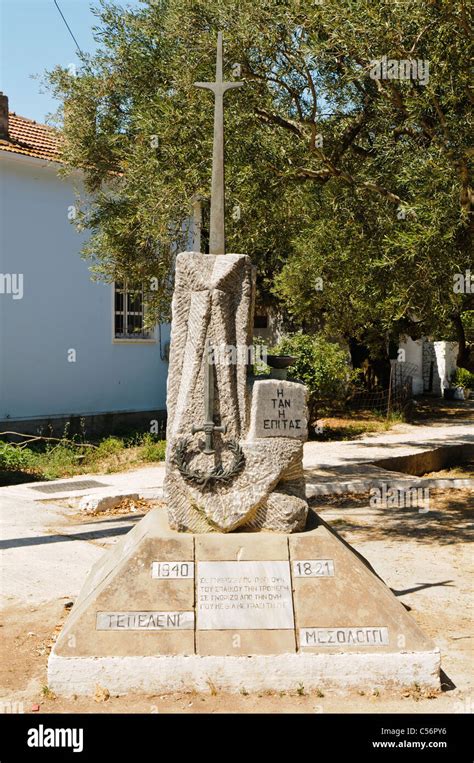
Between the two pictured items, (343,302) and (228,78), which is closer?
(228,78)

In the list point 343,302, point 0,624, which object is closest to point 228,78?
point 0,624

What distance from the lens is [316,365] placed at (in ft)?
59.0

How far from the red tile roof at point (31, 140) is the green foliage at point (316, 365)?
6.66 m

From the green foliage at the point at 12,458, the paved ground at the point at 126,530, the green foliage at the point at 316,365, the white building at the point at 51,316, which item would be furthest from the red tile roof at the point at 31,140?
the green foliage at the point at 316,365

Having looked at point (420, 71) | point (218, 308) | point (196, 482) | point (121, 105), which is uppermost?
point (121, 105)

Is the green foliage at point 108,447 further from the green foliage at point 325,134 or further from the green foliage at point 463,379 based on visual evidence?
the green foliage at point 463,379

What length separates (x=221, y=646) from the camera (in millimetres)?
4883

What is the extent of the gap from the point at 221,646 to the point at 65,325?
1200 cm

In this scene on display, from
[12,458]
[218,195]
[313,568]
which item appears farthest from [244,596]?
[12,458]

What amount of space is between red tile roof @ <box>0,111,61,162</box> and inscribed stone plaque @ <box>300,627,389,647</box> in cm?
1102

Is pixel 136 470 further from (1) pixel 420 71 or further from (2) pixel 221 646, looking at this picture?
(2) pixel 221 646

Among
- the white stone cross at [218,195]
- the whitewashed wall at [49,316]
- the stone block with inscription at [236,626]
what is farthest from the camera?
the whitewashed wall at [49,316]

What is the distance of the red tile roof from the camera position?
1478 centimetres

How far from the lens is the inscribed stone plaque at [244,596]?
4.95 metres
